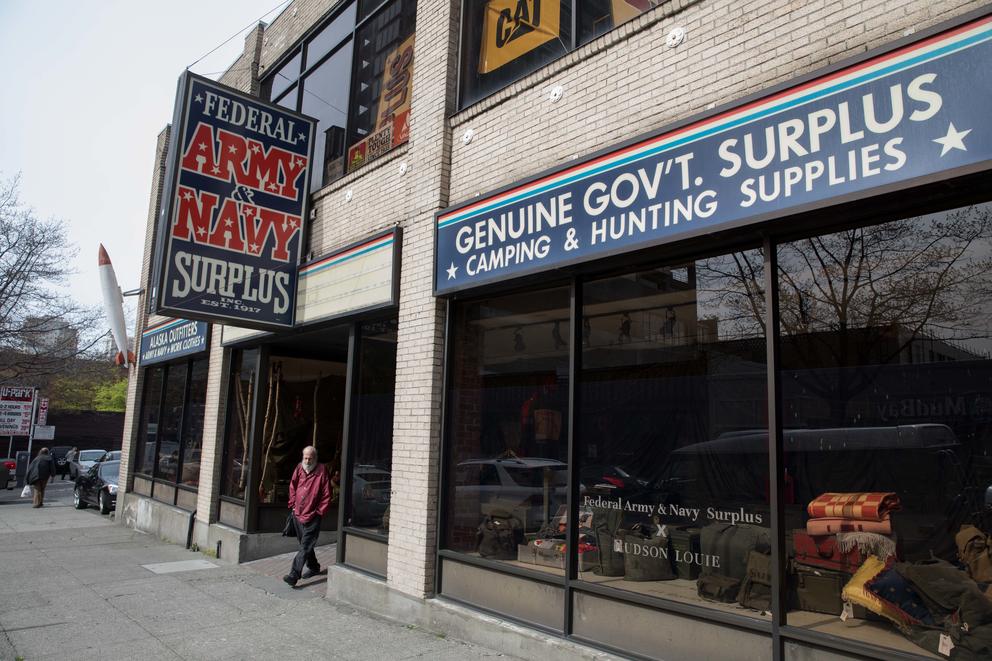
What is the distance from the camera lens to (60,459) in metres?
33.3

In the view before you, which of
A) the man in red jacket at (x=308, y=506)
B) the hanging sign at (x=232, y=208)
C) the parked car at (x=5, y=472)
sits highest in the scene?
the hanging sign at (x=232, y=208)

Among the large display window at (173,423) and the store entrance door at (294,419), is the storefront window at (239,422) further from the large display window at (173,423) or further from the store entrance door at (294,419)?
the large display window at (173,423)

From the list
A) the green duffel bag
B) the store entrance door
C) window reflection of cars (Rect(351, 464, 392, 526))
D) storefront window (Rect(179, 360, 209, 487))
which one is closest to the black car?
storefront window (Rect(179, 360, 209, 487))

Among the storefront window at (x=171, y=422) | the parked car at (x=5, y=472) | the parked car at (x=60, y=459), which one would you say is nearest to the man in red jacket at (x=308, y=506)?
the storefront window at (x=171, y=422)

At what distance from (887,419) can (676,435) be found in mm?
1466

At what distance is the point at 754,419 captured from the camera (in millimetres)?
4734

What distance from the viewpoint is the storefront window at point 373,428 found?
802 centimetres

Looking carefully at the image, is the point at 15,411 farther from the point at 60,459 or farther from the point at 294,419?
the point at 294,419

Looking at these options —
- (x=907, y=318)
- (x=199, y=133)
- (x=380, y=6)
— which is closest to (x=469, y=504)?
(x=907, y=318)

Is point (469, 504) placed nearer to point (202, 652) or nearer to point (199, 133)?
point (202, 652)

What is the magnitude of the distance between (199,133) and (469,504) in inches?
234

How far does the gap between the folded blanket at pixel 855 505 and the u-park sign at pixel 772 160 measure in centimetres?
185

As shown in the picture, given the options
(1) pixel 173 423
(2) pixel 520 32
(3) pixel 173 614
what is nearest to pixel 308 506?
(3) pixel 173 614

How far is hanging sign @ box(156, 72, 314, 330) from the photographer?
8430 mm
